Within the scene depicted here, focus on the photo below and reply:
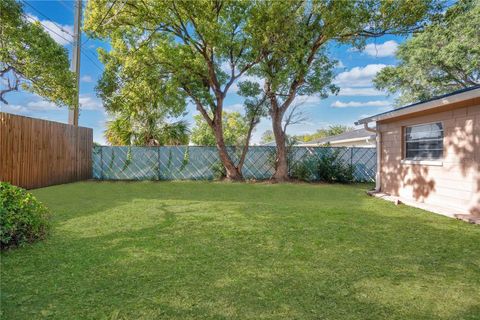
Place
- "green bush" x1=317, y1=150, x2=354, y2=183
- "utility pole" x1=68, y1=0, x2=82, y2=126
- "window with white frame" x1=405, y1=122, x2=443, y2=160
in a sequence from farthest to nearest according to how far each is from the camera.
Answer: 1. "green bush" x1=317, y1=150, x2=354, y2=183
2. "utility pole" x1=68, y1=0, x2=82, y2=126
3. "window with white frame" x1=405, y1=122, x2=443, y2=160

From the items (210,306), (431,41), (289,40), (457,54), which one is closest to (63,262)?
(210,306)

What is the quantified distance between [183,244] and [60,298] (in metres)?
1.42

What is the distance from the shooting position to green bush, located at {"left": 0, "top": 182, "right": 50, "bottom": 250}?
309 cm

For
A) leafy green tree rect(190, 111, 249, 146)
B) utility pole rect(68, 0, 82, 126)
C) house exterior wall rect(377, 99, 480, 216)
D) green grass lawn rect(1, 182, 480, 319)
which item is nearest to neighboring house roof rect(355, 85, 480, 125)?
house exterior wall rect(377, 99, 480, 216)

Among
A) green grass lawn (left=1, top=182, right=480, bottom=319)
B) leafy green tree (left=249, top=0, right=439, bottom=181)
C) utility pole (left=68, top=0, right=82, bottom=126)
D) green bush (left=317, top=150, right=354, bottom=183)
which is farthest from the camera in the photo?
green bush (left=317, top=150, right=354, bottom=183)

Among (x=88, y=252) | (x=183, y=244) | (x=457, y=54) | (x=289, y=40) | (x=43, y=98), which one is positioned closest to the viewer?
Answer: (x=88, y=252)

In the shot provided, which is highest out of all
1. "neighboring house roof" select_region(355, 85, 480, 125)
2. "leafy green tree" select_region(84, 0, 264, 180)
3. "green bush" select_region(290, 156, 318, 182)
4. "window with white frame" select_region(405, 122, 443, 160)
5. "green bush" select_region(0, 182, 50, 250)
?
"leafy green tree" select_region(84, 0, 264, 180)

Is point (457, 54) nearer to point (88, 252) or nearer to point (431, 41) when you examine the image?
point (431, 41)

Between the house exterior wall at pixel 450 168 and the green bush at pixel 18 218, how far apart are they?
6.41 m

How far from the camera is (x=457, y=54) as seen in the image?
463 inches

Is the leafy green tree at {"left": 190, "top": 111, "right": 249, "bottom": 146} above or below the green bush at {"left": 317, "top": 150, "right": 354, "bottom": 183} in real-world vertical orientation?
above

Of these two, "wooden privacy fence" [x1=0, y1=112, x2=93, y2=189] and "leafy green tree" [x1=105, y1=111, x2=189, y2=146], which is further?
"leafy green tree" [x1=105, y1=111, x2=189, y2=146]

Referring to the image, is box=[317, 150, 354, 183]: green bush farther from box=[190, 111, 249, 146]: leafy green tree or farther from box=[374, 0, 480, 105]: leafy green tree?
box=[190, 111, 249, 146]: leafy green tree

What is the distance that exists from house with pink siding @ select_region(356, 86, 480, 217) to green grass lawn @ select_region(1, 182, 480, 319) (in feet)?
3.17
